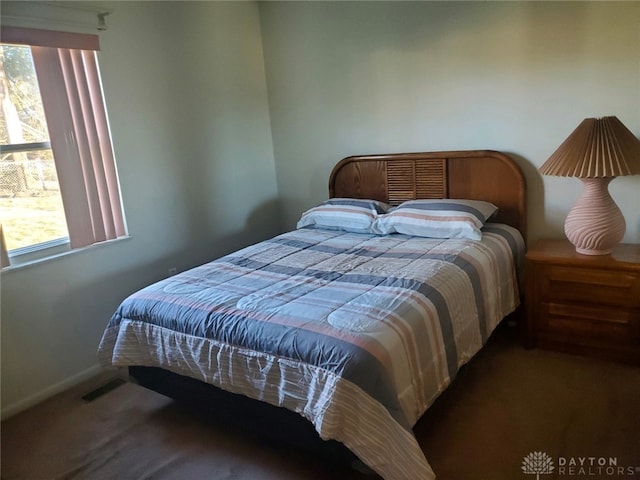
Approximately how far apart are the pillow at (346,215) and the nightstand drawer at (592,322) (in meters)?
1.19

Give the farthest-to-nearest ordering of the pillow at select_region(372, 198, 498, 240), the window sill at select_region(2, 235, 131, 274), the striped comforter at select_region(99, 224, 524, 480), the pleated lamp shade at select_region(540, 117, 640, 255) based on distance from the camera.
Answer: the pillow at select_region(372, 198, 498, 240), the window sill at select_region(2, 235, 131, 274), the pleated lamp shade at select_region(540, 117, 640, 255), the striped comforter at select_region(99, 224, 524, 480)

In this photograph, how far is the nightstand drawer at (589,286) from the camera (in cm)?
244

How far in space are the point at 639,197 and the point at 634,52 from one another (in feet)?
2.61

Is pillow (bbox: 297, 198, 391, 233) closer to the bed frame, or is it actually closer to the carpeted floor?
the bed frame

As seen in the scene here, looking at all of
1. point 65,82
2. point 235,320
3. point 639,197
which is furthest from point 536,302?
point 65,82

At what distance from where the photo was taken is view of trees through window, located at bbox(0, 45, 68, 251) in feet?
8.16

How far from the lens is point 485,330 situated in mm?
2496

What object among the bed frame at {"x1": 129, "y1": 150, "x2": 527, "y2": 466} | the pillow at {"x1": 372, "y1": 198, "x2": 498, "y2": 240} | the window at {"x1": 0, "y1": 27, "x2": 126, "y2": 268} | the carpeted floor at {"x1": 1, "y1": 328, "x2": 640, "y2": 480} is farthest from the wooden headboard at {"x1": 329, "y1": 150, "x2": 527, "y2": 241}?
the window at {"x1": 0, "y1": 27, "x2": 126, "y2": 268}

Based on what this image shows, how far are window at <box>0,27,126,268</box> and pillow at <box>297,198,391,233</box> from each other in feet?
4.43

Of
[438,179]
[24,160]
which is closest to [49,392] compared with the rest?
[24,160]

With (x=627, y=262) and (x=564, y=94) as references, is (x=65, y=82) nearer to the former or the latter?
(x=564, y=94)

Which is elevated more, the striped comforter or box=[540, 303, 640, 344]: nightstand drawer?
the striped comforter

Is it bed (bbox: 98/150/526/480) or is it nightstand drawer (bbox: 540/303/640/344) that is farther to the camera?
nightstand drawer (bbox: 540/303/640/344)

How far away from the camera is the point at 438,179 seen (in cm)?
334
